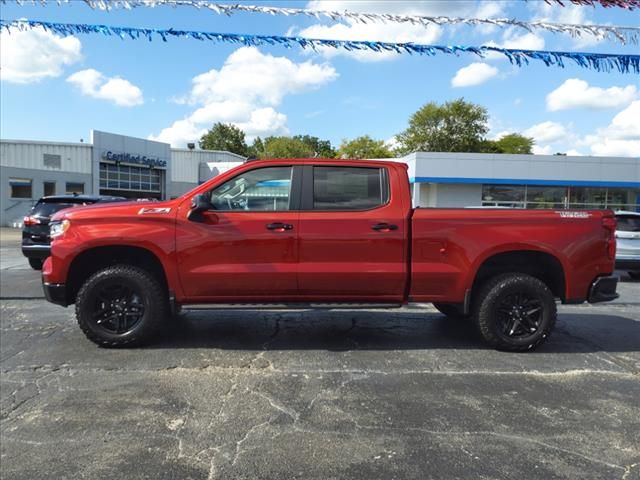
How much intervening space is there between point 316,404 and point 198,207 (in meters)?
2.24

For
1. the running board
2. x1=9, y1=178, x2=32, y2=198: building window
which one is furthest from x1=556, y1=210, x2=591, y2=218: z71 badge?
x1=9, y1=178, x2=32, y2=198: building window

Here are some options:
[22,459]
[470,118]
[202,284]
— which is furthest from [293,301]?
[470,118]

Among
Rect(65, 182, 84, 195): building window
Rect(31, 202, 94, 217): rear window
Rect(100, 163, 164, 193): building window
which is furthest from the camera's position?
Rect(100, 163, 164, 193): building window

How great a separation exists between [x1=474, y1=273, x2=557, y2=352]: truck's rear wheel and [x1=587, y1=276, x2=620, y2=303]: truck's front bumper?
48 cm

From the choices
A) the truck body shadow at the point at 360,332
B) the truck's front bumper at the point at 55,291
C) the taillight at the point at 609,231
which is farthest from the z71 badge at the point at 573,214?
the truck's front bumper at the point at 55,291

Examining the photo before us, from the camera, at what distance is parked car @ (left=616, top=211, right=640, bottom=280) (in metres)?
11.3

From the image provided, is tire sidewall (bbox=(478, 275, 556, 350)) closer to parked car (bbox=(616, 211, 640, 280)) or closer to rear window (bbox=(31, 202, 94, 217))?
parked car (bbox=(616, 211, 640, 280))

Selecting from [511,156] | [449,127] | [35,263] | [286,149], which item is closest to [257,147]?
[286,149]

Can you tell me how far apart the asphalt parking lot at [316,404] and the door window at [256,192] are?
4.91 ft

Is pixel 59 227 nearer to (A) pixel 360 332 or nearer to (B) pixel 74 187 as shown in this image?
(A) pixel 360 332

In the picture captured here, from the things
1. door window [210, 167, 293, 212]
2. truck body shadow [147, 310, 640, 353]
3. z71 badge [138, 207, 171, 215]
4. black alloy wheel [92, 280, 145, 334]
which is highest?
door window [210, 167, 293, 212]

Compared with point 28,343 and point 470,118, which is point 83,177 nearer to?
point 28,343

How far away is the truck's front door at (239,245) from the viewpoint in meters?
5.41

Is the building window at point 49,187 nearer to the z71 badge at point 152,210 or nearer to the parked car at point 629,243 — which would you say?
the z71 badge at point 152,210
